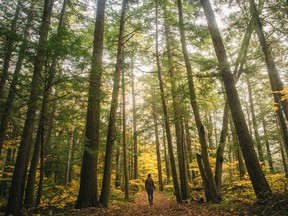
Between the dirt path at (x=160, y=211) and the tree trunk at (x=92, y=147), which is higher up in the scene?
the tree trunk at (x=92, y=147)

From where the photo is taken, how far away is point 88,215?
6078 millimetres

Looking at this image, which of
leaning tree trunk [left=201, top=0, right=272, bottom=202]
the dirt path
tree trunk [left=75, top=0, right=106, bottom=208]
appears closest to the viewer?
leaning tree trunk [left=201, top=0, right=272, bottom=202]

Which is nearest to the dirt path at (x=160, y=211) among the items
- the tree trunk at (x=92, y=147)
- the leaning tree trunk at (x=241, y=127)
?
the tree trunk at (x=92, y=147)

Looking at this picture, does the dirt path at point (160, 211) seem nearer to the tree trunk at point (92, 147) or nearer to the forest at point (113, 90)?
the forest at point (113, 90)

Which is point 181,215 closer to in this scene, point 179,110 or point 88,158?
point 88,158

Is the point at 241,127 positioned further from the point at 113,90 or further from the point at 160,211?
the point at 113,90

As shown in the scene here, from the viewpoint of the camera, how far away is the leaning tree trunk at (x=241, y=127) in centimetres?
609

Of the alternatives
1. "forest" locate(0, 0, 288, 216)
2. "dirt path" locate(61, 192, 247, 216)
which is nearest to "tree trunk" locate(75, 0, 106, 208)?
"forest" locate(0, 0, 288, 216)

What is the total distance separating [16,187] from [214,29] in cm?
894

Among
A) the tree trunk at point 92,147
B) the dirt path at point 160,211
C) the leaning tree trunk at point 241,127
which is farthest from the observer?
the tree trunk at point 92,147

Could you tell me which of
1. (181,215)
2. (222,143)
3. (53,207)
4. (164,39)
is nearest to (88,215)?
(181,215)

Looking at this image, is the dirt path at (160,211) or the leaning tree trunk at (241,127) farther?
the dirt path at (160,211)

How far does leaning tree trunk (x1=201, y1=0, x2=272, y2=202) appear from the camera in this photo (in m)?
6.09

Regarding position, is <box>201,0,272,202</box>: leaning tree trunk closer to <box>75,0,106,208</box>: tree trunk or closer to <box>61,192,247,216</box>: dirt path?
<box>61,192,247,216</box>: dirt path
